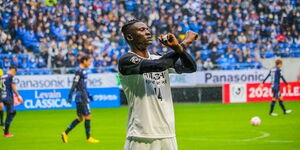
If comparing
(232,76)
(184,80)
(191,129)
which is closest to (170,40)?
(191,129)

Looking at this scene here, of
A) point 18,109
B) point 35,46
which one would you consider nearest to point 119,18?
point 35,46

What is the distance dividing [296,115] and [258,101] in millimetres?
8674

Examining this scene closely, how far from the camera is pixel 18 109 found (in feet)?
98.4

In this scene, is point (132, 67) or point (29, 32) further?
point (29, 32)

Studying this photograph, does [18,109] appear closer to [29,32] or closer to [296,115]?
[29,32]

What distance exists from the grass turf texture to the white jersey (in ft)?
28.8

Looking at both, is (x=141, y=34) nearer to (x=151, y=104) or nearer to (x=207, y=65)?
(x=151, y=104)

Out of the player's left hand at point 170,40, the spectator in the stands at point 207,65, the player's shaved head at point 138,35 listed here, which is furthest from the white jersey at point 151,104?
the spectator in the stands at point 207,65

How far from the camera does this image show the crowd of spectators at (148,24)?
31.9 meters

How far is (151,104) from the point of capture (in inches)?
254

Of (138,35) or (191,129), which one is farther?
(191,129)

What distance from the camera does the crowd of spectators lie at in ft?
105

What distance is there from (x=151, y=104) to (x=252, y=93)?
88.5 feet

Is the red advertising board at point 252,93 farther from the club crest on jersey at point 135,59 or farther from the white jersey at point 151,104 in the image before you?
the club crest on jersey at point 135,59
